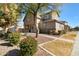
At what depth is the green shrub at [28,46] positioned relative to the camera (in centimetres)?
377

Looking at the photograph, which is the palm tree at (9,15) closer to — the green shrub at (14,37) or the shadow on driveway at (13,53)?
the green shrub at (14,37)

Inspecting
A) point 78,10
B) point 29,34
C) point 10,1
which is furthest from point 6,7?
point 78,10

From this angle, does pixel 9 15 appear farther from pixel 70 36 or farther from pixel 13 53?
pixel 70 36

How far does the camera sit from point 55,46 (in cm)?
392

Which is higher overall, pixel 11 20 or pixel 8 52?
pixel 11 20

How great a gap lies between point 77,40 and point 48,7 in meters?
0.81

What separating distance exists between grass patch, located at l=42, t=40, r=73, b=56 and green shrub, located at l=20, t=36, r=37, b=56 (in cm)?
23

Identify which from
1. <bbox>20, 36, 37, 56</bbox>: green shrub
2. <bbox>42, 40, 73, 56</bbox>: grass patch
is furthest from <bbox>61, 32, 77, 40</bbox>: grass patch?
<bbox>20, 36, 37, 56</bbox>: green shrub

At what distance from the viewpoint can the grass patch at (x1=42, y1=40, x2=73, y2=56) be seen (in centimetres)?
387

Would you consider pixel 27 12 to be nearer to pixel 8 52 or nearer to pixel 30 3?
pixel 30 3

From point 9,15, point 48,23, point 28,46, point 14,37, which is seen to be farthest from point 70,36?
point 9,15

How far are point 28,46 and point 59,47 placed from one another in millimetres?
579

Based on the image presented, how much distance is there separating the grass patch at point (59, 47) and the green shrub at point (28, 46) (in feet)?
0.76

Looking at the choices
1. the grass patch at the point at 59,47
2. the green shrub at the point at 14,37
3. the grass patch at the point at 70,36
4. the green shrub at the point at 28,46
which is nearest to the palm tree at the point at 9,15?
the green shrub at the point at 14,37
